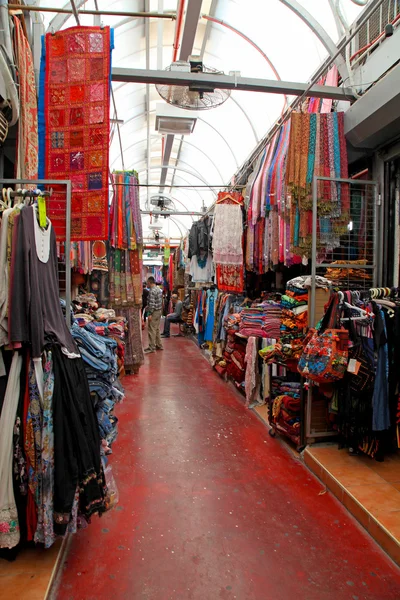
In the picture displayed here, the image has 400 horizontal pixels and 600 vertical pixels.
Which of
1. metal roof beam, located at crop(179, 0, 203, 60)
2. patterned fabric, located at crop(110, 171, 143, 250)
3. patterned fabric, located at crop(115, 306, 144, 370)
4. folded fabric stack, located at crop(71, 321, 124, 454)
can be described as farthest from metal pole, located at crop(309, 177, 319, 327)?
patterned fabric, located at crop(115, 306, 144, 370)

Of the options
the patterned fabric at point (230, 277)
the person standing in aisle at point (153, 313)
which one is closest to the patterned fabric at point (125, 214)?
the patterned fabric at point (230, 277)

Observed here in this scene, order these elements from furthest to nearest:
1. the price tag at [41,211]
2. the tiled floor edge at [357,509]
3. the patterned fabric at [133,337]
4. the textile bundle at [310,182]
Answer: the patterned fabric at [133,337], the textile bundle at [310,182], the tiled floor edge at [357,509], the price tag at [41,211]

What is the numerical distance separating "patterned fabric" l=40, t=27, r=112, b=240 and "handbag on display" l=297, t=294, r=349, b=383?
1.89m

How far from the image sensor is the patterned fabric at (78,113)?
2865 millimetres

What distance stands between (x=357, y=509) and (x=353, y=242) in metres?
2.51

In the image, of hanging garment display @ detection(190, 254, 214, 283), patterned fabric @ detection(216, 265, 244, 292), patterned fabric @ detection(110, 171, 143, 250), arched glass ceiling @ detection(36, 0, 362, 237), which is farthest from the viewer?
hanging garment display @ detection(190, 254, 214, 283)

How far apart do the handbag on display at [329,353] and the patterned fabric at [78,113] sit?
1.89m

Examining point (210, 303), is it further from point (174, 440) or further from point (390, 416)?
point (390, 416)

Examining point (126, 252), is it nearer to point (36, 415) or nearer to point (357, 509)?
point (36, 415)

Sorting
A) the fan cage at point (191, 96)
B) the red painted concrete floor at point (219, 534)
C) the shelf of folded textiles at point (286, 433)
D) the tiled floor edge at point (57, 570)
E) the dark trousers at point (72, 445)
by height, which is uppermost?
the fan cage at point (191, 96)

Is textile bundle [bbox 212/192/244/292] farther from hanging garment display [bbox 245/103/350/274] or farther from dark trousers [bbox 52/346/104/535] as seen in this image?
dark trousers [bbox 52/346/104/535]

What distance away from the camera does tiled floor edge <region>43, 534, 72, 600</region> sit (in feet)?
6.40

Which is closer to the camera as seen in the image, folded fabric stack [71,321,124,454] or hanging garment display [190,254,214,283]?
folded fabric stack [71,321,124,454]

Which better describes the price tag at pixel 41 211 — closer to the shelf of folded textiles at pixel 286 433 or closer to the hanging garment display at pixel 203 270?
the shelf of folded textiles at pixel 286 433
